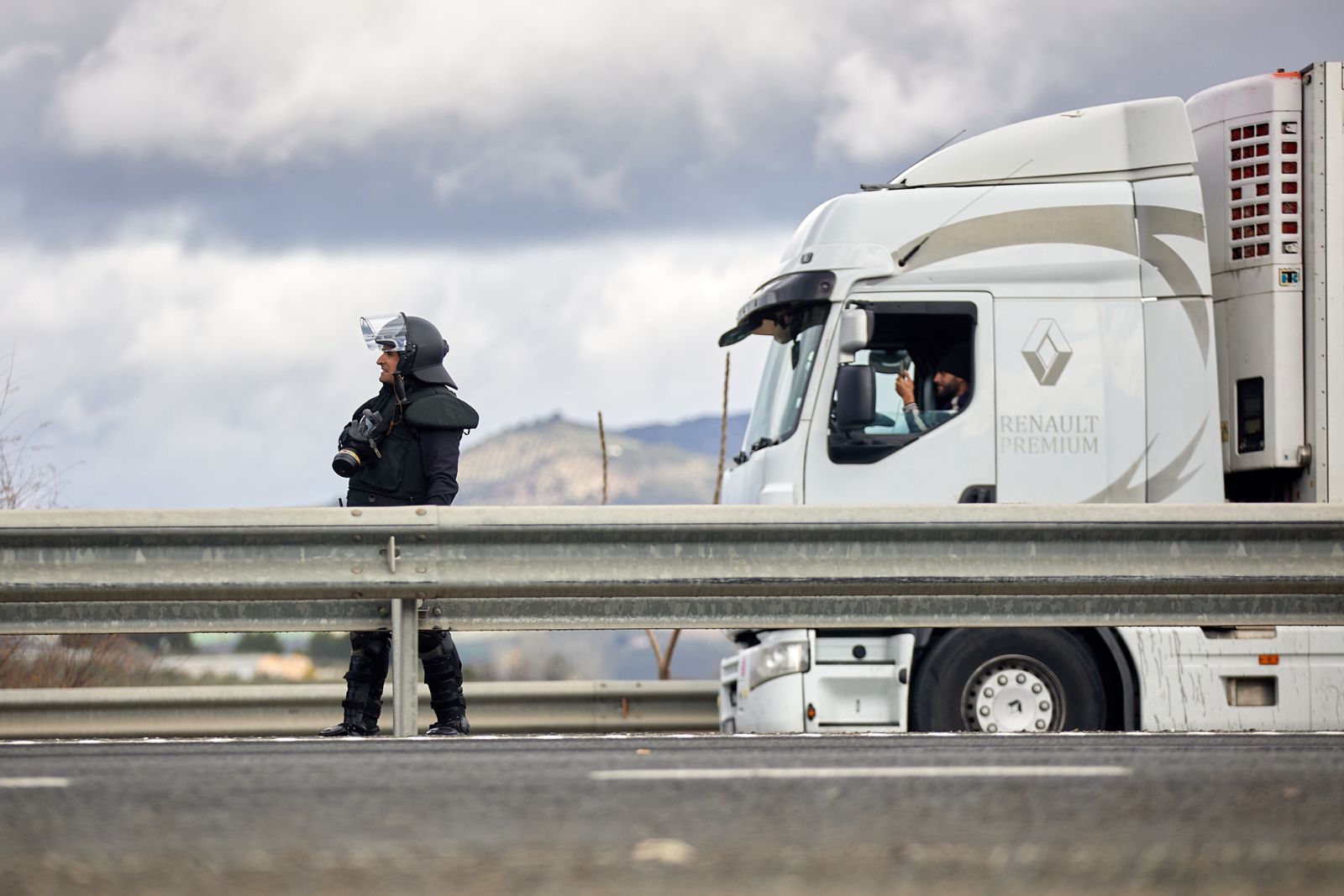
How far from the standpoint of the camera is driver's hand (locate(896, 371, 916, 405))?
8.39 meters

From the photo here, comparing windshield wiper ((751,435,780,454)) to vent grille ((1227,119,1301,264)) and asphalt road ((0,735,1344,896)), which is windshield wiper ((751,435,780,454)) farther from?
asphalt road ((0,735,1344,896))

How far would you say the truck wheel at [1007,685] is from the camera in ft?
25.2

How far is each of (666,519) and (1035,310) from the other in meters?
2.80

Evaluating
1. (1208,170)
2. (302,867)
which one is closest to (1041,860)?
(302,867)

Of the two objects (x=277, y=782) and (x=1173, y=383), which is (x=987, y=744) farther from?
(x=1173, y=383)

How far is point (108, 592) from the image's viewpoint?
6.44 m

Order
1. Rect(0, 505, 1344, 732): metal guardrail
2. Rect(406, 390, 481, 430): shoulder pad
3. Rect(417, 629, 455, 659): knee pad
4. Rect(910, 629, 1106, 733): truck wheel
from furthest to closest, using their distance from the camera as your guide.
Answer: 1. Rect(910, 629, 1106, 733): truck wheel
2. Rect(406, 390, 481, 430): shoulder pad
3. Rect(417, 629, 455, 659): knee pad
4. Rect(0, 505, 1344, 732): metal guardrail

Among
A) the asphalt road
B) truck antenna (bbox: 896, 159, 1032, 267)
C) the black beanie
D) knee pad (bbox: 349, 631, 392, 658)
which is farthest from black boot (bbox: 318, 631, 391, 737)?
truck antenna (bbox: 896, 159, 1032, 267)

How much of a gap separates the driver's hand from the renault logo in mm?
590

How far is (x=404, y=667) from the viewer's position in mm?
6309

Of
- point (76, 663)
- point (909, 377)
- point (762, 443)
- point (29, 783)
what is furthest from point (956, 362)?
point (76, 663)

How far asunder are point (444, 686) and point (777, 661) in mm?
1808

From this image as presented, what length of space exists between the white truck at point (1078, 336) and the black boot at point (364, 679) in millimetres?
2026

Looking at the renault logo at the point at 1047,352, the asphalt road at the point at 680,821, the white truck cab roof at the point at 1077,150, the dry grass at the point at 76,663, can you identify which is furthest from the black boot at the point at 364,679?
the dry grass at the point at 76,663
